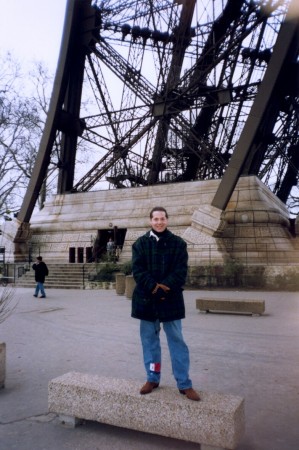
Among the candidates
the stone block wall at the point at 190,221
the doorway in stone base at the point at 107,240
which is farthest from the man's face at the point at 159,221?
the doorway in stone base at the point at 107,240

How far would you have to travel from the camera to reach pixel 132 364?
5.35m

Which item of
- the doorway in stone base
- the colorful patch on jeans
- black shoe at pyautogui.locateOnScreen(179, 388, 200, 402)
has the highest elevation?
the doorway in stone base

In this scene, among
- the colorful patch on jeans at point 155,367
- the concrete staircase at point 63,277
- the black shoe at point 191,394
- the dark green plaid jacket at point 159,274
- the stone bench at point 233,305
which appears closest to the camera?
the black shoe at point 191,394

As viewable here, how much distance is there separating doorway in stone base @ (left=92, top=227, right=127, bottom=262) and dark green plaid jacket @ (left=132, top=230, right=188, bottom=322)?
18223mm

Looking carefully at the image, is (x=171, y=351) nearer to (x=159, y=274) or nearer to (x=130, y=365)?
(x=159, y=274)

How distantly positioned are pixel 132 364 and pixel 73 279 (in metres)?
14.7

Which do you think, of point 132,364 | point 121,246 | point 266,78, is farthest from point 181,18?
point 132,364

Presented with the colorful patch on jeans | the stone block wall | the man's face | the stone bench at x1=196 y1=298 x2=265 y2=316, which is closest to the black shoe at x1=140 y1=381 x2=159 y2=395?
the colorful patch on jeans

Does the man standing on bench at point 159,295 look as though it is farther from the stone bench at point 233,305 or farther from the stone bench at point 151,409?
the stone bench at point 233,305

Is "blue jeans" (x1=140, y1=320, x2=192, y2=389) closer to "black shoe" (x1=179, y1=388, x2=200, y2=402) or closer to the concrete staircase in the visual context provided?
"black shoe" (x1=179, y1=388, x2=200, y2=402)

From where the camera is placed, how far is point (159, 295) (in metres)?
3.32

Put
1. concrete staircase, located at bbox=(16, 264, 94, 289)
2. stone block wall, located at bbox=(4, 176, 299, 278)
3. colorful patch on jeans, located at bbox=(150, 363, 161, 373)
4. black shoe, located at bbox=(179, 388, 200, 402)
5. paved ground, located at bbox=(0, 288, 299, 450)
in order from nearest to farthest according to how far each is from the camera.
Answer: black shoe, located at bbox=(179, 388, 200, 402) < paved ground, located at bbox=(0, 288, 299, 450) < colorful patch on jeans, located at bbox=(150, 363, 161, 373) < stone block wall, located at bbox=(4, 176, 299, 278) < concrete staircase, located at bbox=(16, 264, 94, 289)

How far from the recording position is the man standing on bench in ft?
10.9

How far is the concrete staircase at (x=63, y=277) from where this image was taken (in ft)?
62.7
